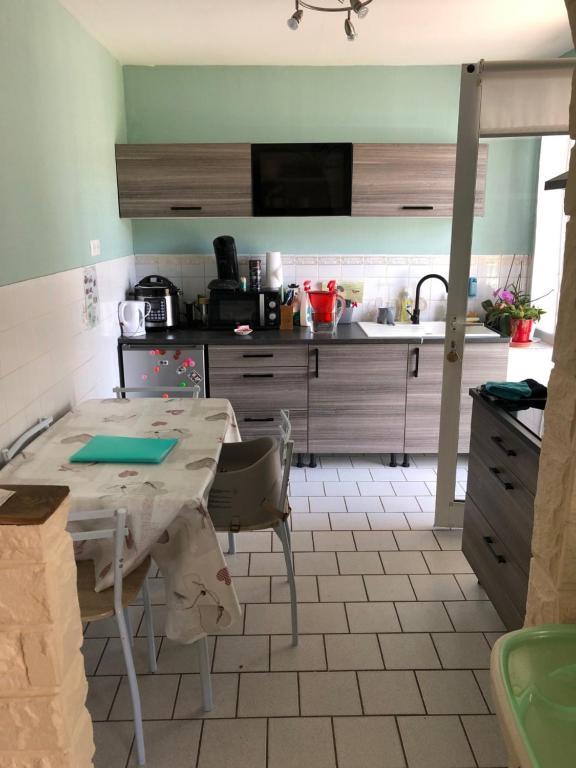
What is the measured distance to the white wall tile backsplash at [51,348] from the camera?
7.47 ft

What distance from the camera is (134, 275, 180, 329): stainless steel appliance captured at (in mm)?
4000

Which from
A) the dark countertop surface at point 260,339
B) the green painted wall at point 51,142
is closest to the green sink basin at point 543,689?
the green painted wall at point 51,142

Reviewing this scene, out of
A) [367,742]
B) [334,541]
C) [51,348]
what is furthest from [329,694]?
[51,348]

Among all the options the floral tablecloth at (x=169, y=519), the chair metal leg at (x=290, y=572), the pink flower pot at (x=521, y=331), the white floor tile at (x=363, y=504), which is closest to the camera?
the floral tablecloth at (x=169, y=519)

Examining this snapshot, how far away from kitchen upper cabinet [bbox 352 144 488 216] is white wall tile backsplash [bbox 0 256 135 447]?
1.64 metres

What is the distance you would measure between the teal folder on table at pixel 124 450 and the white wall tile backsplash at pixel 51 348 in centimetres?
32

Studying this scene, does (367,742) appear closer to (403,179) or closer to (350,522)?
(350,522)

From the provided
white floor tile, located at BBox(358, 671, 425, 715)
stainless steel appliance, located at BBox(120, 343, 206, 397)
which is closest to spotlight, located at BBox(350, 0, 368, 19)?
stainless steel appliance, located at BBox(120, 343, 206, 397)

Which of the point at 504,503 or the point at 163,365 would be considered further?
the point at 163,365

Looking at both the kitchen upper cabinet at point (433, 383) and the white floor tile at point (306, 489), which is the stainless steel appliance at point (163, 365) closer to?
the white floor tile at point (306, 489)

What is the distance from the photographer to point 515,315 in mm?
3670

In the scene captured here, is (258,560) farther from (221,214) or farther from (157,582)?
(221,214)

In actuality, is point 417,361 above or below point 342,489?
above

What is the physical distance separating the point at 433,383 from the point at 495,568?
164 cm
